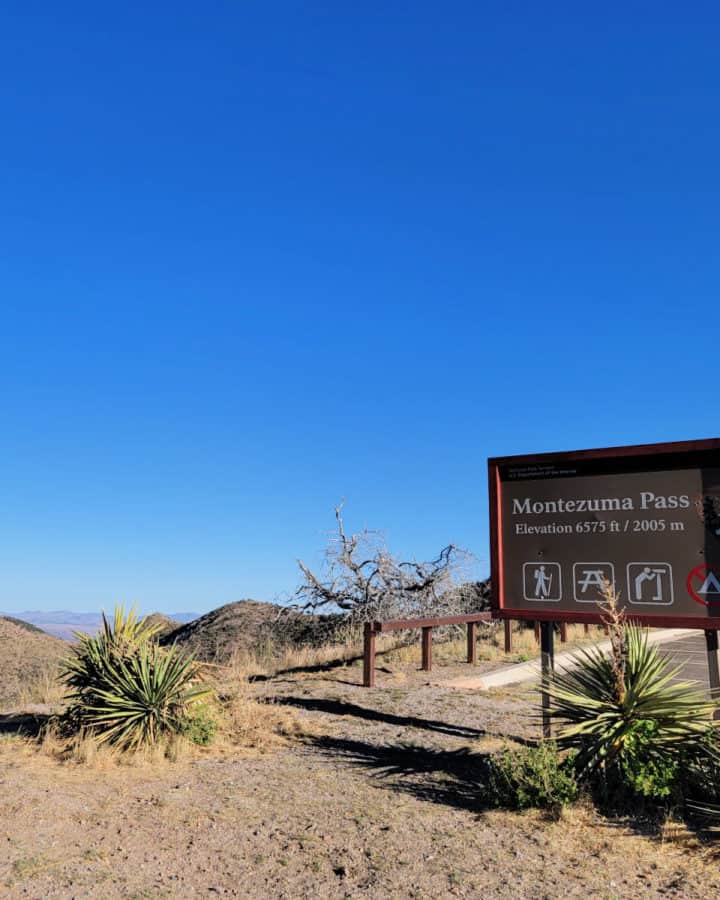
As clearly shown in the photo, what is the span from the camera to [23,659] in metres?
19.2

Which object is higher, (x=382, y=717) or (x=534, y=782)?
(x=382, y=717)

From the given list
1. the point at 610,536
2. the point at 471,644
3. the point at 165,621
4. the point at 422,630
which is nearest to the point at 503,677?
the point at 471,644

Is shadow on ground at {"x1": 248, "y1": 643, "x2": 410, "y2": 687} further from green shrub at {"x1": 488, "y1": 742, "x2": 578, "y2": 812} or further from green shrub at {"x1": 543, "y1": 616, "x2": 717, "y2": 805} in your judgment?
green shrub at {"x1": 543, "y1": 616, "x2": 717, "y2": 805}

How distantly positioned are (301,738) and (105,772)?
2.42 meters

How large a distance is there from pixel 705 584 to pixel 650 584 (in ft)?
1.81

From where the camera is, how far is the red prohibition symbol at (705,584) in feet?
24.6

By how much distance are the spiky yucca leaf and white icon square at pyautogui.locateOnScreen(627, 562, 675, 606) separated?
1.19 meters

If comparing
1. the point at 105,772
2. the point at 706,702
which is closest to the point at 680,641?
the point at 706,702

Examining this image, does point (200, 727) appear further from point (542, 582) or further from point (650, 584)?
point (650, 584)

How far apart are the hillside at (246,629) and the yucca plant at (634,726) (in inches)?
543

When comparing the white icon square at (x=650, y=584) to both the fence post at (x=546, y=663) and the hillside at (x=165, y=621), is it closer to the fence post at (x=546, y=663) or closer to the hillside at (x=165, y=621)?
the fence post at (x=546, y=663)

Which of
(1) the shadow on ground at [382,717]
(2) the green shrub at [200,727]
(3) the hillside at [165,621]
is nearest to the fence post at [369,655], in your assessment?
(1) the shadow on ground at [382,717]

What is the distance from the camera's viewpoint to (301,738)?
8922 millimetres

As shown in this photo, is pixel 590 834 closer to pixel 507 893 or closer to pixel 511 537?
pixel 507 893
